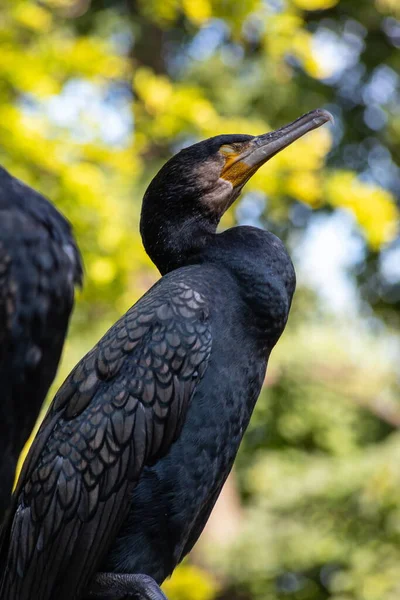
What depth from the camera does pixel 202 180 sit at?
1.90 metres

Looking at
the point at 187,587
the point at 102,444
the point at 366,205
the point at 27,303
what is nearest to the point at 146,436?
the point at 102,444

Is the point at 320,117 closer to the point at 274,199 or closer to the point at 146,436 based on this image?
the point at 146,436

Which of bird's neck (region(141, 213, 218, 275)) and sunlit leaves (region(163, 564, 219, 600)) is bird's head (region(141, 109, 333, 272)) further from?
Result: sunlit leaves (region(163, 564, 219, 600))

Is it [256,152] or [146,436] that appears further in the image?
[256,152]

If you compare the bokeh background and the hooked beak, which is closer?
the hooked beak

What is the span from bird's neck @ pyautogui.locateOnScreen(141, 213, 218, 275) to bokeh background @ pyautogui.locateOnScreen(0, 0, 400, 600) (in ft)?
6.69

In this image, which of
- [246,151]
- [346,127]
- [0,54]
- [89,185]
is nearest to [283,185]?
[89,185]

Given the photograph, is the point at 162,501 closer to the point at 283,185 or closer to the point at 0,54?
the point at 0,54

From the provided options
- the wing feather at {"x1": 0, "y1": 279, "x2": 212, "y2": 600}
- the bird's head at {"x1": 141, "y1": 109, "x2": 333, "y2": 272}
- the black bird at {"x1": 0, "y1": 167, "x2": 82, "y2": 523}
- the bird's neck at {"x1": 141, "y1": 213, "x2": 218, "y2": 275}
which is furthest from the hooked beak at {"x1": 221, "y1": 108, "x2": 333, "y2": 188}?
the black bird at {"x1": 0, "y1": 167, "x2": 82, "y2": 523}

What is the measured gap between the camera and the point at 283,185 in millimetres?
4422

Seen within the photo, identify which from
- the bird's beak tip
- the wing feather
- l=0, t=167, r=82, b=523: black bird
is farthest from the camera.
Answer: the bird's beak tip

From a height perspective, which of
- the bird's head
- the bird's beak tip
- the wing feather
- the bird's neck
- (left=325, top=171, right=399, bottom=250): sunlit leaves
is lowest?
the wing feather

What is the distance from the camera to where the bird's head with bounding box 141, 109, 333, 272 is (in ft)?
6.23

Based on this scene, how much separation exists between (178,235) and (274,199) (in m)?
2.90
